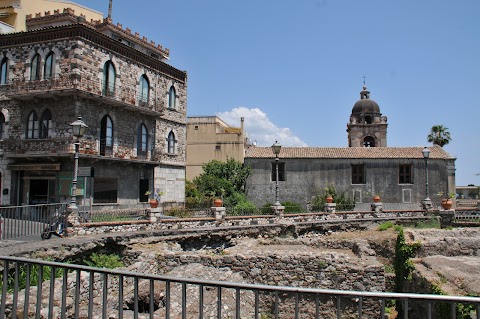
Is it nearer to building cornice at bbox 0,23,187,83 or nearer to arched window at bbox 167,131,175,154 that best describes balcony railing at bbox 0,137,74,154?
building cornice at bbox 0,23,187,83

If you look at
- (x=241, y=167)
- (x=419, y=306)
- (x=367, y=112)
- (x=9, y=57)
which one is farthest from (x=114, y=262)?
(x=367, y=112)

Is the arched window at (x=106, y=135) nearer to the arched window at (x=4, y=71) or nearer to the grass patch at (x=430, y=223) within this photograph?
the arched window at (x=4, y=71)

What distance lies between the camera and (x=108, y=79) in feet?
82.6

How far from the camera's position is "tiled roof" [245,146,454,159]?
36469mm

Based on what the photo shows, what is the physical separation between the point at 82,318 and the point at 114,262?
267 inches

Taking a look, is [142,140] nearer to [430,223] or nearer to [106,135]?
[106,135]

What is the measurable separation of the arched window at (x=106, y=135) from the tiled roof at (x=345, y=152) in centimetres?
1464

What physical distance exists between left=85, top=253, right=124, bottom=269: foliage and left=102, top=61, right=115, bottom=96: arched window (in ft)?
41.5

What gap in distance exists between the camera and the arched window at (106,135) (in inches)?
973

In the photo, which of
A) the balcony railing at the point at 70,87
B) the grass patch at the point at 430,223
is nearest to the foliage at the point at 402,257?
the grass patch at the point at 430,223

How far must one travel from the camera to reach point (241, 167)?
119 feet

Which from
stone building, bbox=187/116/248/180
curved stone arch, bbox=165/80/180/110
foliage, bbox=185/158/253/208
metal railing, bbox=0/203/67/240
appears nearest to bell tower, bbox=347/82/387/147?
stone building, bbox=187/116/248/180

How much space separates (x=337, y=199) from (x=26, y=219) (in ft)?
79.8

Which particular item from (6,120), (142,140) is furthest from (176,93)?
(6,120)
